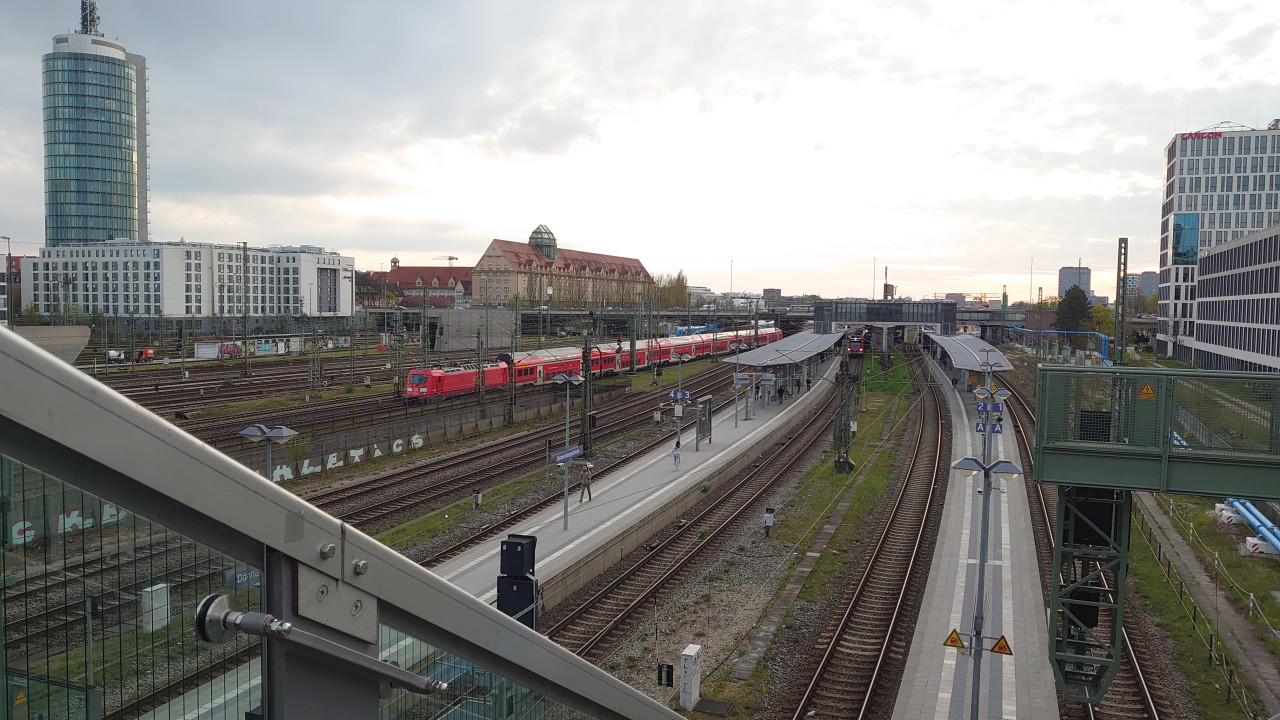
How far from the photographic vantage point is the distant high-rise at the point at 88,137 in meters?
113

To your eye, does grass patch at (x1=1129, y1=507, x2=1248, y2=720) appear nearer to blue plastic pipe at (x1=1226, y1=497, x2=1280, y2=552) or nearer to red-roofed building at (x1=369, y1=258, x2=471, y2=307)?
blue plastic pipe at (x1=1226, y1=497, x2=1280, y2=552)

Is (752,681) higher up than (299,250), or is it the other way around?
(299,250)

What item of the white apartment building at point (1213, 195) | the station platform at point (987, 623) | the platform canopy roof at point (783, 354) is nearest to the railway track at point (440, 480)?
the platform canopy roof at point (783, 354)

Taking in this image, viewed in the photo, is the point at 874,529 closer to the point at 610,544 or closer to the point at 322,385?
the point at 610,544

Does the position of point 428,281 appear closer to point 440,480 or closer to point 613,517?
point 440,480

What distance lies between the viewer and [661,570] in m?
19.1

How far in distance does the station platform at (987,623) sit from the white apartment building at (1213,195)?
6133 cm

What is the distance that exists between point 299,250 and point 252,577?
109 meters

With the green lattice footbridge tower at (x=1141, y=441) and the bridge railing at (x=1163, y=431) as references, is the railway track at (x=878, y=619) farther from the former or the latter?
the bridge railing at (x=1163, y=431)

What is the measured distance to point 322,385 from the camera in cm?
4731

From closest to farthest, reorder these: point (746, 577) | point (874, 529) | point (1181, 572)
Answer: point (746, 577) → point (1181, 572) → point (874, 529)

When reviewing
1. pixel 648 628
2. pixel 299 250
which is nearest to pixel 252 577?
pixel 648 628

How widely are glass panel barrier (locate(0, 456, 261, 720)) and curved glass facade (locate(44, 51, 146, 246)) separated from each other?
134 metres

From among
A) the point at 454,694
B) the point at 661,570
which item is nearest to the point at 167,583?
the point at 454,694
